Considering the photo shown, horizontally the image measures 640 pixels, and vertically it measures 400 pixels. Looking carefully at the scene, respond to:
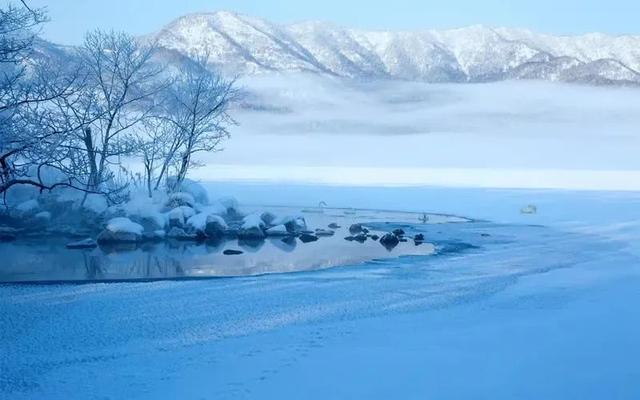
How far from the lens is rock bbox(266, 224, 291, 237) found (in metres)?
16.7

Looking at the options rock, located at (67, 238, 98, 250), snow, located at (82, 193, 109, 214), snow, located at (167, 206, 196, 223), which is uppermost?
snow, located at (82, 193, 109, 214)

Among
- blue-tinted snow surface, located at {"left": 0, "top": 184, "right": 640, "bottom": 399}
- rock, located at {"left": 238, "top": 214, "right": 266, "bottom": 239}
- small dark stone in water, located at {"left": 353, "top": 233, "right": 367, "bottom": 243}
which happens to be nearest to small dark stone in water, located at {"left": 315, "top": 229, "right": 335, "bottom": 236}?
small dark stone in water, located at {"left": 353, "top": 233, "right": 367, "bottom": 243}

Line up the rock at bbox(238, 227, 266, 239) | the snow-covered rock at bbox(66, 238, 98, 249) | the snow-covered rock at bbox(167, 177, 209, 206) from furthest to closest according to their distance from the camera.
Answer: the snow-covered rock at bbox(167, 177, 209, 206) < the rock at bbox(238, 227, 266, 239) < the snow-covered rock at bbox(66, 238, 98, 249)

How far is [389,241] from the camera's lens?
A: 14.8m

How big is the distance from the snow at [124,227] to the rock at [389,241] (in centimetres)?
538

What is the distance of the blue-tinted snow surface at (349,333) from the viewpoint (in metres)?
5.43

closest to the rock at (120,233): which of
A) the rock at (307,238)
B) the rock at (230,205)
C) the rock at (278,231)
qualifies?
the rock at (278,231)

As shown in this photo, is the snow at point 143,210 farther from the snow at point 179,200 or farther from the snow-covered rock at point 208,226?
the snow at point 179,200

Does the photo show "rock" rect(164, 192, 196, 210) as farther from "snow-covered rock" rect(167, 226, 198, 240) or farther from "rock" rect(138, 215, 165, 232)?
"snow-covered rock" rect(167, 226, 198, 240)

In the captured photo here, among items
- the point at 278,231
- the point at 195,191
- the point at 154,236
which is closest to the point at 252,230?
the point at 278,231

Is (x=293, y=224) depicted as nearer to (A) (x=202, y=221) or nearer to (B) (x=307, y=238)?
(B) (x=307, y=238)

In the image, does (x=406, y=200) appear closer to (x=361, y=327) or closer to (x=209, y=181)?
(x=209, y=181)

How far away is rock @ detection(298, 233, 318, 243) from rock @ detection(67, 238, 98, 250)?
173 inches

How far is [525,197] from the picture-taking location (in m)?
25.8
